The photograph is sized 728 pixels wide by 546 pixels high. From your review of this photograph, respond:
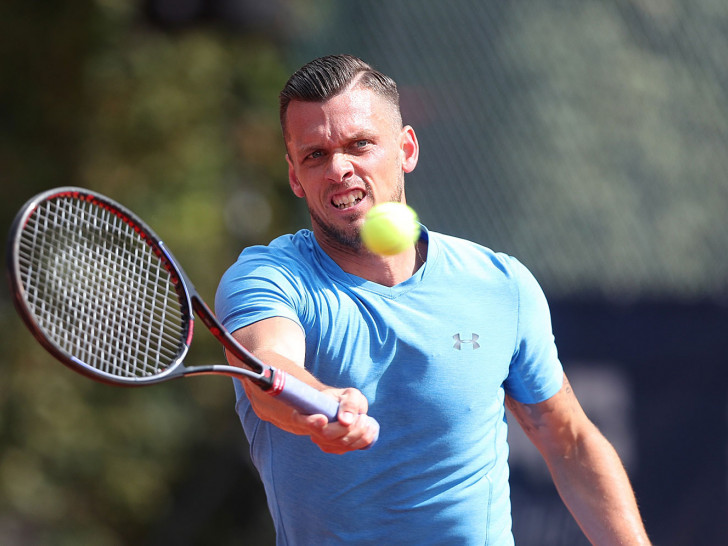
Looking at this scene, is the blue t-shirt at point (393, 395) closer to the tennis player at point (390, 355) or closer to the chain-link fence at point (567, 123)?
the tennis player at point (390, 355)

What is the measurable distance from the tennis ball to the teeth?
52 millimetres

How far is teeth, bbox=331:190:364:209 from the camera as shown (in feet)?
8.68

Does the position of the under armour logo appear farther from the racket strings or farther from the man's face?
the racket strings

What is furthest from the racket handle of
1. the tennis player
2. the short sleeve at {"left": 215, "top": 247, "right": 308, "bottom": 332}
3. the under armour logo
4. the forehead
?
the forehead

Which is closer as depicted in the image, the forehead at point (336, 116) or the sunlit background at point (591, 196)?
the forehead at point (336, 116)

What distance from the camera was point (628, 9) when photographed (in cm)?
484

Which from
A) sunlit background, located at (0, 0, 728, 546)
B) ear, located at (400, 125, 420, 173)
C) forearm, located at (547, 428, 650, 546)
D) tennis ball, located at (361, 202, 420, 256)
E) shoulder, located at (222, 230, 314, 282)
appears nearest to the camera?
shoulder, located at (222, 230, 314, 282)

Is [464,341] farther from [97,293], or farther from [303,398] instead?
[97,293]

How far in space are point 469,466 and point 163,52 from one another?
5.18m

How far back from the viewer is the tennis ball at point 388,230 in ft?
8.50

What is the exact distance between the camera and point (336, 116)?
2643 millimetres

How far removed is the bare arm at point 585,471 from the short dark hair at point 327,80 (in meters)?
0.98

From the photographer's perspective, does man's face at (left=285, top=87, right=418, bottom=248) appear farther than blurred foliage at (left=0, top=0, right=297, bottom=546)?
No

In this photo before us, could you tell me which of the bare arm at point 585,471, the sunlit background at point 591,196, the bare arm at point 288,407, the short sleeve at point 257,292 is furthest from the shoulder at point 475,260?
the sunlit background at point 591,196
